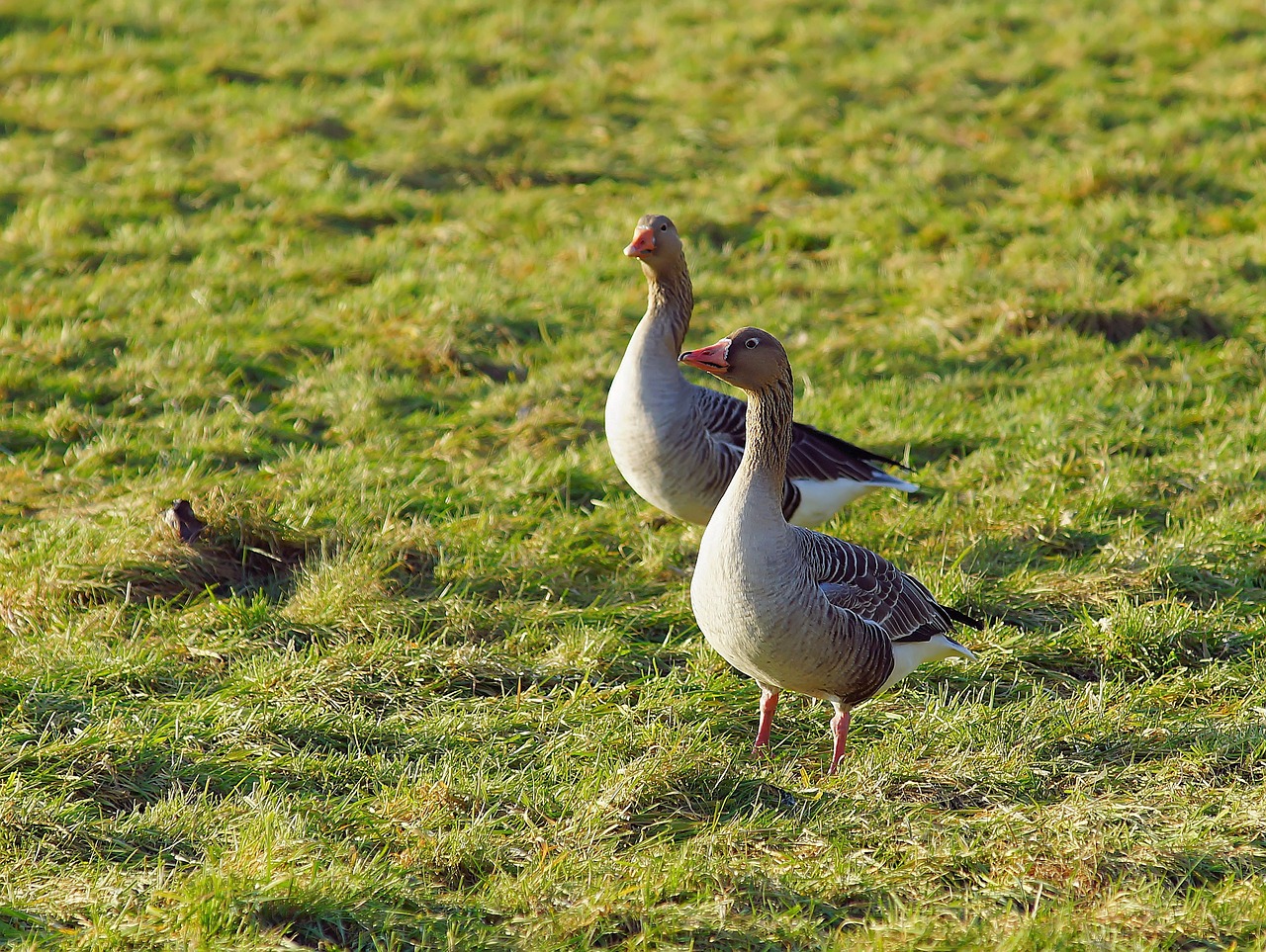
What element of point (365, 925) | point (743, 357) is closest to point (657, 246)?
point (743, 357)

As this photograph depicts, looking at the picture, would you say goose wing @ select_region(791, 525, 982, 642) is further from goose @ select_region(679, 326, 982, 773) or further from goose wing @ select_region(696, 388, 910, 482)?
goose wing @ select_region(696, 388, 910, 482)

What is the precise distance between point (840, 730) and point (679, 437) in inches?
57.3

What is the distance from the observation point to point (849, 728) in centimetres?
462

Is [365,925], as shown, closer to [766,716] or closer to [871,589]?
[766,716]

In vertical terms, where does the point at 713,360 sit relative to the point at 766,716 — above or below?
above

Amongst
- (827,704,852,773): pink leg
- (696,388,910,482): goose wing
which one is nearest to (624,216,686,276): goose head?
(696,388,910,482): goose wing

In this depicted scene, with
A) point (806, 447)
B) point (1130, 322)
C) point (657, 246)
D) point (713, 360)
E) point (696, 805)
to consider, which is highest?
point (657, 246)

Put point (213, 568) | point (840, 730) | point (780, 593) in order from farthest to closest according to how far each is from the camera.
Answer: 1. point (213, 568)
2. point (840, 730)
3. point (780, 593)

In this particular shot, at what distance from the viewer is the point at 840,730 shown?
4355 millimetres

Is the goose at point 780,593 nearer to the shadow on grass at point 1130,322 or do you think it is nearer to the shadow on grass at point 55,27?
the shadow on grass at point 1130,322

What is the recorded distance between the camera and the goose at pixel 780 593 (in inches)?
160

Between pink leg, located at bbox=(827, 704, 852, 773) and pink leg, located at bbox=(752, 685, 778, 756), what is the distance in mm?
221

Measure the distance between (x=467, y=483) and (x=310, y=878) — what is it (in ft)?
8.89

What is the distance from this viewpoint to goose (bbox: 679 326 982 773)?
405 cm
